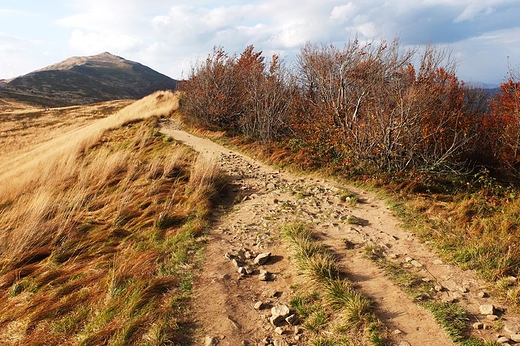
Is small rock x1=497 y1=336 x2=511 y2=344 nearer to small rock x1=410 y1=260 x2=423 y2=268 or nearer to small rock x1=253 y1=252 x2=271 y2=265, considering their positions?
small rock x1=410 y1=260 x2=423 y2=268

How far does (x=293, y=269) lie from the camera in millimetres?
4410

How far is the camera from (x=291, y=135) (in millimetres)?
13375

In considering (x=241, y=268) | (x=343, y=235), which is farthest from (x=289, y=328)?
(x=343, y=235)

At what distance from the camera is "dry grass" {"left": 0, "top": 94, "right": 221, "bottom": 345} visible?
138 inches

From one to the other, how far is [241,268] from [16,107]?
191 ft

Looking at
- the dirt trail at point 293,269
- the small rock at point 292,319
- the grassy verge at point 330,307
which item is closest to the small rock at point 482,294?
the dirt trail at point 293,269

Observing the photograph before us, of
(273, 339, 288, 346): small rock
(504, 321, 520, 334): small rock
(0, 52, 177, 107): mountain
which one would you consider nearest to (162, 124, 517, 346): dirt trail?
(273, 339, 288, 346): small rock

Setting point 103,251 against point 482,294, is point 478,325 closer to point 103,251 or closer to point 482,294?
point 482,294

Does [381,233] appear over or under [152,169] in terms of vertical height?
under

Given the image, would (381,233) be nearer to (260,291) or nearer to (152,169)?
(260,291)

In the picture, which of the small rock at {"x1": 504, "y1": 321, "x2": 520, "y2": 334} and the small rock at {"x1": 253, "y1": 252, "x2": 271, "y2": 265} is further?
the small rock at {"x1": 253, "y1": 252, "x2": 271, "y2": 265}

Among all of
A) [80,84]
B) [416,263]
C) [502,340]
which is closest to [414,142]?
[416,263]

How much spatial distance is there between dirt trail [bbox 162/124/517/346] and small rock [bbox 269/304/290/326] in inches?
3.1

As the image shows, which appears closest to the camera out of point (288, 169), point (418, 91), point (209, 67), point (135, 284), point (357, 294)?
point (357, 294)
